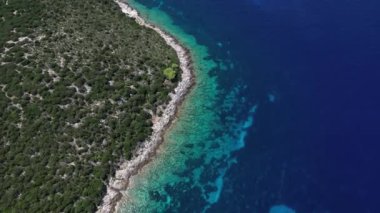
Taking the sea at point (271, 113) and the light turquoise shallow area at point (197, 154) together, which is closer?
the light turquoise shallow area at point (197, 154)

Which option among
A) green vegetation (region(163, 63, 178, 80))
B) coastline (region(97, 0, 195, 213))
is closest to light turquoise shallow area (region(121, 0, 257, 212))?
coastline (region(97, 0, 195, 213))

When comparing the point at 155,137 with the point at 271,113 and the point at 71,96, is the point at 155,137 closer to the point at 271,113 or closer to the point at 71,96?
the point at 71,96

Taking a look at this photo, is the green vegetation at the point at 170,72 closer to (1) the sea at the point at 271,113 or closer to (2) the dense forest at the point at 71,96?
(2) the dense forest at the point at 71,96

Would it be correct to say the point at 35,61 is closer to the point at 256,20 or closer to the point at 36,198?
the point at 36,198

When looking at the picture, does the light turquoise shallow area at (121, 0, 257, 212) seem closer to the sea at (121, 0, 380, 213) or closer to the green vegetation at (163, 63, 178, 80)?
the sea at (121, 0, 380, 213)

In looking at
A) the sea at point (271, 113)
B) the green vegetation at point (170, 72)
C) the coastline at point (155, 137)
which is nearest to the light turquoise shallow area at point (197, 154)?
the sea at point (271, 113)
